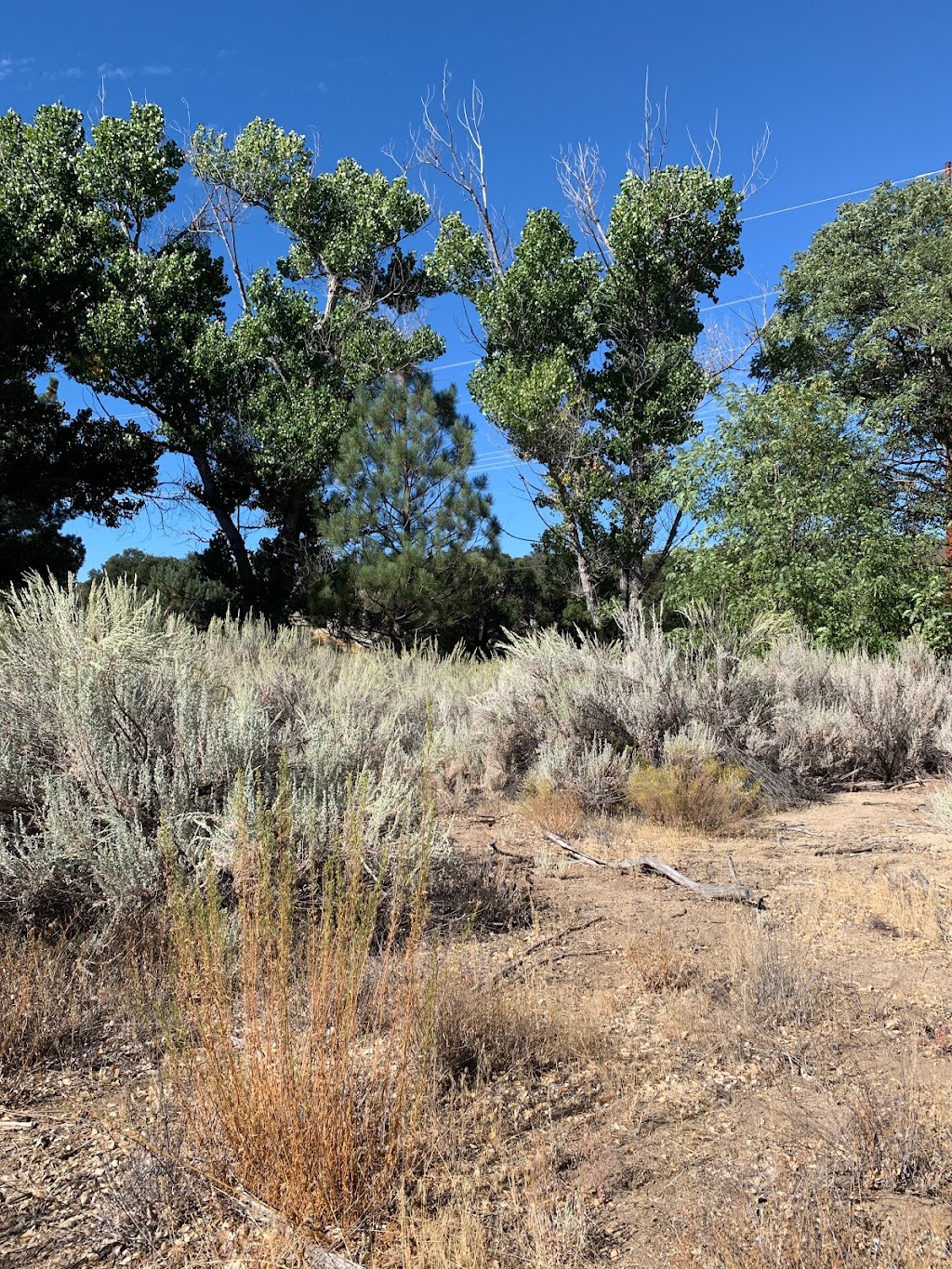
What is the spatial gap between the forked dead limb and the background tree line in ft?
36.5

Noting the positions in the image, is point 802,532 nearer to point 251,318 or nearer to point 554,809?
point 554,809

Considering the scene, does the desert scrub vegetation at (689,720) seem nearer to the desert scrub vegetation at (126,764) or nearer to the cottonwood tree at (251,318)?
the desert scrub vegetation at (126,764)

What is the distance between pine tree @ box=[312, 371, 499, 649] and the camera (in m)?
17.1

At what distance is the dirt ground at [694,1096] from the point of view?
1774 mm

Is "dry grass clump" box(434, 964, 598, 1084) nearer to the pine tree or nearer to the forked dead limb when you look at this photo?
the forked dead limb

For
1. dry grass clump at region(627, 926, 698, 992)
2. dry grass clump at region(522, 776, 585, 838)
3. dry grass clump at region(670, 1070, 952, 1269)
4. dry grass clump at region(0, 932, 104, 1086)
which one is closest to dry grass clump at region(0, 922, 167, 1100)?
dry grass clump at region(0, 932, 104, 1086)

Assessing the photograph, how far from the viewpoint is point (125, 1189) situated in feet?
5.99

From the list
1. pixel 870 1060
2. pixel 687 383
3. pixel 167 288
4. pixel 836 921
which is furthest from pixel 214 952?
pixel 167 288

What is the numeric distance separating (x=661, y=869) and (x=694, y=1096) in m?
2.21

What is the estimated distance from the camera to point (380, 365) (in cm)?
1966

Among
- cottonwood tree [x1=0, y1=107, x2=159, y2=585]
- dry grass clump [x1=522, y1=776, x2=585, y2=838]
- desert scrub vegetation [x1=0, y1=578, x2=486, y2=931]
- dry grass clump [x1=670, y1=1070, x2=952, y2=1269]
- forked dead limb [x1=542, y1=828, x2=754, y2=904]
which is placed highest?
cottonwood tree [x1=0, y1=107, x2=159, y2=585]

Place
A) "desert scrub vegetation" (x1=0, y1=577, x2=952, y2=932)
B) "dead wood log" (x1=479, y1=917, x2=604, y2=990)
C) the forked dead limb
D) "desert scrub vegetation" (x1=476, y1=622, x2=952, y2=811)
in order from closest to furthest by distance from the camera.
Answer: "dead wood log" (x1=479, y1=917, x2=604, y2=990) → "desert scrub vegetation" (x1=0, y1=577, x2=952, y2=932) → the forked dead limb → "desert scrub vegetation" (x1=476, y1=622, x2=952, y2=811)

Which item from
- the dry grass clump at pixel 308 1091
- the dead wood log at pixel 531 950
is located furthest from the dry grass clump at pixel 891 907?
the dry grass clump at pixel 308 1091

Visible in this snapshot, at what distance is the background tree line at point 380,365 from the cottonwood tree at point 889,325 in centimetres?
7
